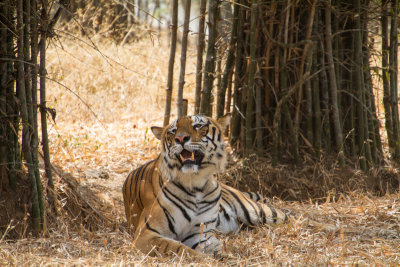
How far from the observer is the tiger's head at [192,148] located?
3.68m

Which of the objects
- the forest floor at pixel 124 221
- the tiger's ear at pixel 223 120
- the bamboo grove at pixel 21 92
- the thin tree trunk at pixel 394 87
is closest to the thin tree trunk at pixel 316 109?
the forest floor at pixel 124 221

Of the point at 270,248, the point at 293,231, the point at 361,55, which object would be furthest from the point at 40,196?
the point at 361,55

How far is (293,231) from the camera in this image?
385 cm

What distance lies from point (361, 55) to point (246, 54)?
132 cm

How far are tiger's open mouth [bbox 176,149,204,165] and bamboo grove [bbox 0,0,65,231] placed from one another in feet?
3.29

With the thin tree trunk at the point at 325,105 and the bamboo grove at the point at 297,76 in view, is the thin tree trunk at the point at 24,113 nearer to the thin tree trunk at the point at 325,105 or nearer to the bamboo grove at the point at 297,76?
the bamboo grove at the point at 297,76

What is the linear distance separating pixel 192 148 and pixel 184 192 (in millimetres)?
350

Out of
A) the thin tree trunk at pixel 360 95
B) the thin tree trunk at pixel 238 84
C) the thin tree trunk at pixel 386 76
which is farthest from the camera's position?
the thin tree trunk at pixel 386 76

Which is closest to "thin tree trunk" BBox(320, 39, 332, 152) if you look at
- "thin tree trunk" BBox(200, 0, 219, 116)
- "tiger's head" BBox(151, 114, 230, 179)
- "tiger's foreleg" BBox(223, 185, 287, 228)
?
"thin tree trunk" BBox(200, 0, 219, 116)

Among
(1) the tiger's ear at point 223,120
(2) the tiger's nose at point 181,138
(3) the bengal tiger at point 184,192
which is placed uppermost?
(1) the tiger's ear at point 223,120

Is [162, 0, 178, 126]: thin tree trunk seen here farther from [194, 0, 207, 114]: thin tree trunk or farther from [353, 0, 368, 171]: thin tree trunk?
[353, 0, 368, 171]: thin tree trunk

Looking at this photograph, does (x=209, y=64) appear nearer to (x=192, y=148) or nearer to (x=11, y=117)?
(x=192, y=148)

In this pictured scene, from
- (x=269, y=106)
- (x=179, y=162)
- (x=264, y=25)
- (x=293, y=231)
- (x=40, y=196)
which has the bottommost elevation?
(x=293, y=231)

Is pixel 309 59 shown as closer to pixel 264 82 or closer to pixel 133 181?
pixel 264 82
